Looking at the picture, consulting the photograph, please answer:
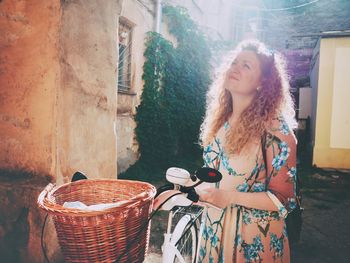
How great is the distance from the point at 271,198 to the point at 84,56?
2.04 metres

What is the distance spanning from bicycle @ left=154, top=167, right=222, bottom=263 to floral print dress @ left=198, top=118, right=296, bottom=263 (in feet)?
0.70

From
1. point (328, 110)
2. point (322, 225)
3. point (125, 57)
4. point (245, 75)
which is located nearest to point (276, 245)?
point (245, 75)

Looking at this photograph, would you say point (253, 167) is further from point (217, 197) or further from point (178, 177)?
point (178, 177)

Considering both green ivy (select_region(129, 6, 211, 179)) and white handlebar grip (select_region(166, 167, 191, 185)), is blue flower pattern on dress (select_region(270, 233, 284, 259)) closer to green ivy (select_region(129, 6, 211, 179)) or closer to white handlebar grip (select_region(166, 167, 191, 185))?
white handlebar grip (select_region(166, 167, 191, 185))

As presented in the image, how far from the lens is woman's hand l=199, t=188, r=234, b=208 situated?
152 cm

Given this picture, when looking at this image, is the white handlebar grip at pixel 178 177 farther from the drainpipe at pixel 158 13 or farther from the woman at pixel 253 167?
the drainpipe at pixel 158 13

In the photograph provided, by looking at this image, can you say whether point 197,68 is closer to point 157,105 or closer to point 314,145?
point 157,105

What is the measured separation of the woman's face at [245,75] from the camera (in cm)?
175

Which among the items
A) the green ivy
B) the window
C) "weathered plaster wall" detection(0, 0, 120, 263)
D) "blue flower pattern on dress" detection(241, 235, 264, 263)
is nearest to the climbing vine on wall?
the green ivy

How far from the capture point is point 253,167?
5.45ft

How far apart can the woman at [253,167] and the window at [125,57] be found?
5.29 metres

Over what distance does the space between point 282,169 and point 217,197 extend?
1.21 ft

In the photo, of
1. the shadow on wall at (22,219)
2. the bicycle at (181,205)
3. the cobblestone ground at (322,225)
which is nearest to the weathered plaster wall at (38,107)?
the shadow on wall at (22,219)

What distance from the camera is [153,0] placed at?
7711 mm
